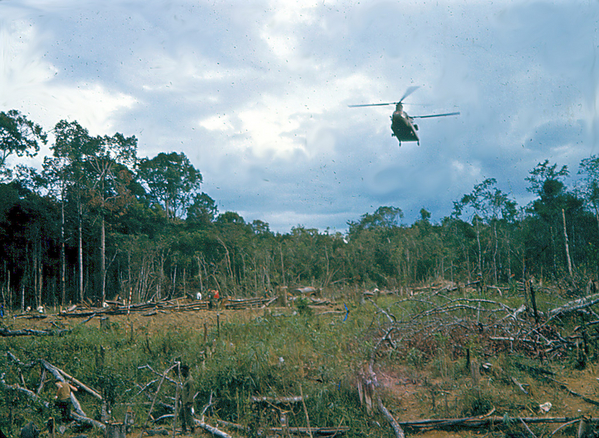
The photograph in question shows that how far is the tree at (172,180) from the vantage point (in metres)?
27.0

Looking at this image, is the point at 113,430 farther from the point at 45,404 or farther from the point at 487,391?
the point at 487,391

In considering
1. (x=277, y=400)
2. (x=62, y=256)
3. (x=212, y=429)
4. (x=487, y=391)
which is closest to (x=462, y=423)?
(x=487, y=391)

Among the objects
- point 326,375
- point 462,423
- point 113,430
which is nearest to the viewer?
point 113,430

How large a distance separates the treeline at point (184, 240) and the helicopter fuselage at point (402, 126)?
6689 millimetres

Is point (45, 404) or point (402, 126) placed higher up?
point (402, 126)

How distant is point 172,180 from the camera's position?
27625 millimetres

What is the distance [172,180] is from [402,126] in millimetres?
23282

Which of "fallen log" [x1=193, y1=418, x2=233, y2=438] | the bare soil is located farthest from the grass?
"fallen log" [x1=193, y1=418, x2=233, y2=438]

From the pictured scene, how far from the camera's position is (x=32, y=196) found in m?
15.7

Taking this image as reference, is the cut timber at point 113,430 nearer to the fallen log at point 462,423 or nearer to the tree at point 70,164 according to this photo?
the fallen log at point 462,423

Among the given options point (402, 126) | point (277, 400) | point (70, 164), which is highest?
point (70, 164)

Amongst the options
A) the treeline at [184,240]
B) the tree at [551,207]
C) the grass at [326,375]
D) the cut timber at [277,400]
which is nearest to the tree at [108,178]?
the treeline at [184,240]

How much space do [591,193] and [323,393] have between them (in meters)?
19.5

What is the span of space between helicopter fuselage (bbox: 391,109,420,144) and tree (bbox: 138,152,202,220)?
877 inches
